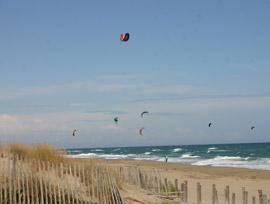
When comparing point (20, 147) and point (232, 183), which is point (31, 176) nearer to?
point (20, 147)

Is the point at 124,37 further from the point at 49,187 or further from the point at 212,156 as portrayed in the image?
the point at 212,156

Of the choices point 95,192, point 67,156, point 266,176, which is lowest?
point 266,176

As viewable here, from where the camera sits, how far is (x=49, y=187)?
34.2ft

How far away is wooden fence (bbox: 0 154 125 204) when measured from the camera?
10.3 meters

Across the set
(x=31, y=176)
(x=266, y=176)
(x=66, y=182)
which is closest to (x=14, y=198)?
(x=31, y=176)

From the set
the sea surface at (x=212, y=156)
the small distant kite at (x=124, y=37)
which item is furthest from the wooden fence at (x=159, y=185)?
the small distant kite at (x=124, y=37)

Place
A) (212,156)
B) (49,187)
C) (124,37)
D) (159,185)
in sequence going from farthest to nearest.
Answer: (212,156), (124,37), (159,185), (49,187)

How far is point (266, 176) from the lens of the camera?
95.5 feet

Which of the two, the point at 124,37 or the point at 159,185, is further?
the point at 124,37

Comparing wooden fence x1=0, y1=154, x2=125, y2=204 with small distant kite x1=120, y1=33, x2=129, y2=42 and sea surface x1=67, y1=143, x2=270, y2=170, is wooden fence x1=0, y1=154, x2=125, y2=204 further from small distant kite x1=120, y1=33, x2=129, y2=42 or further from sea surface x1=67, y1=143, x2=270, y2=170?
small distant kite x1=120, y1=33, x2=129, y2=42

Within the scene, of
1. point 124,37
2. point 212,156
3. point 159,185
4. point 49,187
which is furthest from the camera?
point 212,156

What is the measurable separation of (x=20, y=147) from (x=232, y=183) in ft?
52.1

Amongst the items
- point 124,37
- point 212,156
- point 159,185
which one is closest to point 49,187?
point 159,185

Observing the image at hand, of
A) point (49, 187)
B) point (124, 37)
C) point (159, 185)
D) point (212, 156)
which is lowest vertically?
point (212, 156)
